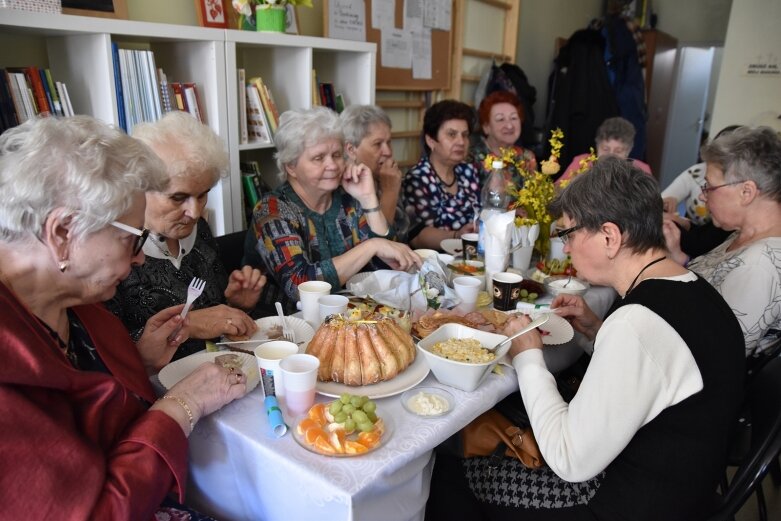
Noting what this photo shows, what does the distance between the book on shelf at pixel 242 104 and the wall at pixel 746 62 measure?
418 centimetres

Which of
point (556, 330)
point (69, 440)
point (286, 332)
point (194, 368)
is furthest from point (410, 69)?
point (69, 440)

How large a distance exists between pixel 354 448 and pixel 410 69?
324 cm

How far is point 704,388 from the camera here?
3.51 feet

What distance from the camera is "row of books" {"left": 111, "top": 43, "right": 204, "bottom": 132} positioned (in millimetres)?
2055

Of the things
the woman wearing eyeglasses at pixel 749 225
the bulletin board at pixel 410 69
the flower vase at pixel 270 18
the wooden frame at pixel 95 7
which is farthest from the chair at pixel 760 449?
the bulletin board at pixel 410 69

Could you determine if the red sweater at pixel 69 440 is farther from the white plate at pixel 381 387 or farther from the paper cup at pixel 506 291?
the paper cup at pixel 506 291

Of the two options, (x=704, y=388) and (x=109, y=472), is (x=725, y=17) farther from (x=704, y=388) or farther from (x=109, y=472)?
(x=109, y=472)

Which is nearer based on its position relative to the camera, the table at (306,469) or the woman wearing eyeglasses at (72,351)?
the woman wearing eyeglasses at (72,351)

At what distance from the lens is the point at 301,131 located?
6.61ft

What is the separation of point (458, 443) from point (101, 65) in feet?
5.80

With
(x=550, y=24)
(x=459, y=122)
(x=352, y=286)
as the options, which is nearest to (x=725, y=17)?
(x=550, y=24)

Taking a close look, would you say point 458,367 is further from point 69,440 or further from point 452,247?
point 452,247

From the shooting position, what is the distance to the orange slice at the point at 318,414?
1039 mm

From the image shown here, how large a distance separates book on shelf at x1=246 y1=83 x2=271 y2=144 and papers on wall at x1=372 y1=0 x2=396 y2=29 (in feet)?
3.81
